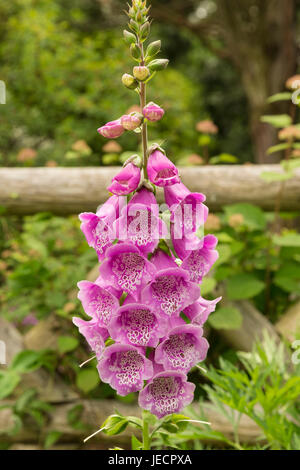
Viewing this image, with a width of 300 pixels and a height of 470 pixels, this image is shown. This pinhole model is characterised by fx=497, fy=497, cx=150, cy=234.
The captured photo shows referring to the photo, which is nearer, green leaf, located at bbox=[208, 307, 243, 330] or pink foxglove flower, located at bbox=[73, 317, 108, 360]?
pink foxglove flower, located at bbox=[73, 317, 108, 360]

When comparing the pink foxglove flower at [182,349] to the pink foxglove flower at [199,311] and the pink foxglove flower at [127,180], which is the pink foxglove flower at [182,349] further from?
the pink foxglove flower at [127,180]

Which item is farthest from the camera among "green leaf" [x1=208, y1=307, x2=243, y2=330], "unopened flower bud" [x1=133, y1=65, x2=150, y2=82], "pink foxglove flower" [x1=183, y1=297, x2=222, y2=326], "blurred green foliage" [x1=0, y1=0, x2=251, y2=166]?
"blurred green foliage" [x1=0, y1=0, x2=251, y2=166]

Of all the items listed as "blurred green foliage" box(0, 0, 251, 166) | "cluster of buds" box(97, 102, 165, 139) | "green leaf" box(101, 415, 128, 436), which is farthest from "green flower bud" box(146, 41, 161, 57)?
"blurred green foliage" box(0, 0, 251, 166)

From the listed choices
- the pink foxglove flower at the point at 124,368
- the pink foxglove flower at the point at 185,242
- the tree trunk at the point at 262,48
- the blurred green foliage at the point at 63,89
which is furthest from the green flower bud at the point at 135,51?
the tree trunk at the point at 262,48

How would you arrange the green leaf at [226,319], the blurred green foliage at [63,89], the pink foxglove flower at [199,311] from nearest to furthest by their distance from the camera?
1. the pink foxglove flower at [199,311]
2. the green leaf at [226,319]
3. the blurred green foliage at [63,89]

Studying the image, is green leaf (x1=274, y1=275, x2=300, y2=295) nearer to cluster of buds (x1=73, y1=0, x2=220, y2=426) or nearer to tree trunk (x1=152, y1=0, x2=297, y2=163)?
cluster of buds (x1=73, y1=0, x2=220, y2=426)

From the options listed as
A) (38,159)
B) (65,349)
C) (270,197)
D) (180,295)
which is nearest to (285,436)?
(180,295)
